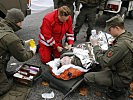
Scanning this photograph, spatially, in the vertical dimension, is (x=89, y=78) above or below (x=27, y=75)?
above

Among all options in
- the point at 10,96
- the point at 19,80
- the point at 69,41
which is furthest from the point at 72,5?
the point at 10,96

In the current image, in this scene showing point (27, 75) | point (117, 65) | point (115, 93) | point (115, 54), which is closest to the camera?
point (115, 54)

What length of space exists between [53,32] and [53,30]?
59mm

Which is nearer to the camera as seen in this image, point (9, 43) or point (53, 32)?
point (9, 43)

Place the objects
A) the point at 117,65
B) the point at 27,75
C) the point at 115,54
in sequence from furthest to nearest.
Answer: the point at 27,75 → the point at 117,65 → the point at 115,54

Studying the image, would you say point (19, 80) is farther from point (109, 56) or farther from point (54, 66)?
point (109, 56)

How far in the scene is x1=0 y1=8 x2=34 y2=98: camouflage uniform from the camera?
2.73 meters

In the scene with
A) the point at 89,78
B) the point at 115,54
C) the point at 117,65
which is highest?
the point at 115,54

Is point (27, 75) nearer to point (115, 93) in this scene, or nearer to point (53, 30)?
point (53, 30)

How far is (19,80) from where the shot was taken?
334 centimetres

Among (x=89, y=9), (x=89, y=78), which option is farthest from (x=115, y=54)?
(x=89, y=9)

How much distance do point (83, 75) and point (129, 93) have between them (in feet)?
2.68

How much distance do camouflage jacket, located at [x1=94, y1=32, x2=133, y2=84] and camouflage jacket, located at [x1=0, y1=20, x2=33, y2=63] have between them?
1.21 meters

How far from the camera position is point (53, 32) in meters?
3.96
